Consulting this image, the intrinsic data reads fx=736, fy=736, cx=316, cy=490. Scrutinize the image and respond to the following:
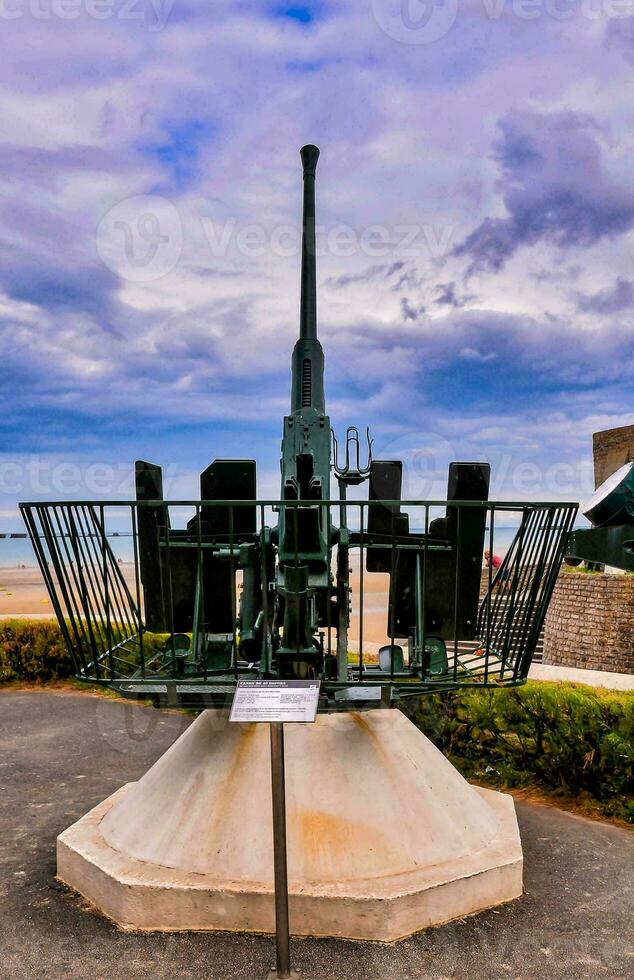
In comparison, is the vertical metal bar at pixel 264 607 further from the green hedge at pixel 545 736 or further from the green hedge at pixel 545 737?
the green hedge at pixel 545 737

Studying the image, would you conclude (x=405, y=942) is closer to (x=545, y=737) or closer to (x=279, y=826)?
(x=279, y=826)

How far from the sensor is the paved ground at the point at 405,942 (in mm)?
3051

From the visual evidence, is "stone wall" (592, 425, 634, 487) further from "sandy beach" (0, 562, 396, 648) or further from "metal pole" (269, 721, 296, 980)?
"metal pole" (269, 721, 296, 980)

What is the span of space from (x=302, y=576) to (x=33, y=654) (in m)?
7.77

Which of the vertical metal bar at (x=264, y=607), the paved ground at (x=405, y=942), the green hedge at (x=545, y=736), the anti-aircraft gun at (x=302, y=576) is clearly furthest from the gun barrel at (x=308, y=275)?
the paved ground at (x=405, y=942)

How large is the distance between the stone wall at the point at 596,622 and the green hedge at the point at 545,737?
34.6ft

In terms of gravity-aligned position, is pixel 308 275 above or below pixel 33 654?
above

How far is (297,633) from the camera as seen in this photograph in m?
3.47

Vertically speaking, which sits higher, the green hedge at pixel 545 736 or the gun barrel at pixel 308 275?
the gun barrel at pixel 308 275

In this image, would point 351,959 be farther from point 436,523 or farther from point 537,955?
point 436,523

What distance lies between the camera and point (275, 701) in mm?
2811

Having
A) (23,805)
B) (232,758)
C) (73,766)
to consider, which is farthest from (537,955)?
(73,766)

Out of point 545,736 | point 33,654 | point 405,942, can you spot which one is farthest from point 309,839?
point 33,654

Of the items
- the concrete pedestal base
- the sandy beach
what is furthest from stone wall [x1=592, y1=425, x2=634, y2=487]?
the concrete pedestal base
